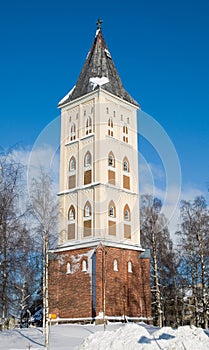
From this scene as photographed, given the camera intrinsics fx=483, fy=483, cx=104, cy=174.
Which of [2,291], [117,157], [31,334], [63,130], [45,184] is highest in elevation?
[63,130]

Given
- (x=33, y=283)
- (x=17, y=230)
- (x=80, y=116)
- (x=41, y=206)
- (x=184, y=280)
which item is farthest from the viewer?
(x=80, y=116)

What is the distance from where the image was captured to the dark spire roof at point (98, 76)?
39747 millimetres

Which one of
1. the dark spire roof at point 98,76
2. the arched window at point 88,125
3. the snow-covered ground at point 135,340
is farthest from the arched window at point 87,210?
the snow-covered ground at point 135,340

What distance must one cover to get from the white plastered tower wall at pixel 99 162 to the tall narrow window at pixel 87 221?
0.79ft

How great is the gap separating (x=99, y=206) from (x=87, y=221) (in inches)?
61.2

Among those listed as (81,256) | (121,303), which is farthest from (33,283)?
(121,303)

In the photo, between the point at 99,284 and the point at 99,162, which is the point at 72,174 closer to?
the point at 99,162

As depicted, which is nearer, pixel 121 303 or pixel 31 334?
pixel 31 334

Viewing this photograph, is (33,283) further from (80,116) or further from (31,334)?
(80,116)

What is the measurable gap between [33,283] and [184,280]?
11442 millimetres

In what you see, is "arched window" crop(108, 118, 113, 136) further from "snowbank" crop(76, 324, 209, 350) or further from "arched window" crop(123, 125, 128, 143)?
"snowbank" crop(76, 324, 209, 350)

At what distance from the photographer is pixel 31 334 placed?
26.0 m

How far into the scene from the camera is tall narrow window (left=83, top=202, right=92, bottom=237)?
35.8 m

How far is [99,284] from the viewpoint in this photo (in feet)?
108
